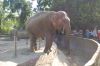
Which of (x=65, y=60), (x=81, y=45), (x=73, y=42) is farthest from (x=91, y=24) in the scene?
(x=65, y=60)

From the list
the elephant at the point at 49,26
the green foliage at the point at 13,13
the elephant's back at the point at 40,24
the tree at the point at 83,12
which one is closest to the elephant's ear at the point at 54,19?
the elephant at the point at 49,26

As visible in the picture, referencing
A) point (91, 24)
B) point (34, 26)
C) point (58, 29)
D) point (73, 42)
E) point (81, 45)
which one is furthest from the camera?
point (91, 24)

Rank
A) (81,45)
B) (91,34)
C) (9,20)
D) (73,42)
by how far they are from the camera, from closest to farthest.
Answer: (81,45) → (73,42) → (91,34) → (9,20)

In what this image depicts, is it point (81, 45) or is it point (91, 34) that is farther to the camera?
point (91, 34)

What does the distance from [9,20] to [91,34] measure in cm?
3891

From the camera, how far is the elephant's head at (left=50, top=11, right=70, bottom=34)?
14.5m

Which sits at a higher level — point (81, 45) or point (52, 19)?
point (52, 19)

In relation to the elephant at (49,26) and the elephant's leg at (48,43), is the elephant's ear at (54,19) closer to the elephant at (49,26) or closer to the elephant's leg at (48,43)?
the elephant at (49,26)

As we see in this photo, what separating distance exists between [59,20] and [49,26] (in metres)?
0.75

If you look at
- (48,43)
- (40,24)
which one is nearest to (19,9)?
(40,24)

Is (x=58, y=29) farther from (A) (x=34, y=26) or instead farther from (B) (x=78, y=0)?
(B) (x=78, y=0)

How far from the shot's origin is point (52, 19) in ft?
49.3

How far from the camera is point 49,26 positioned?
15250 millimetres

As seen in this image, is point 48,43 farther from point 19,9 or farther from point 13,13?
point 13,13
